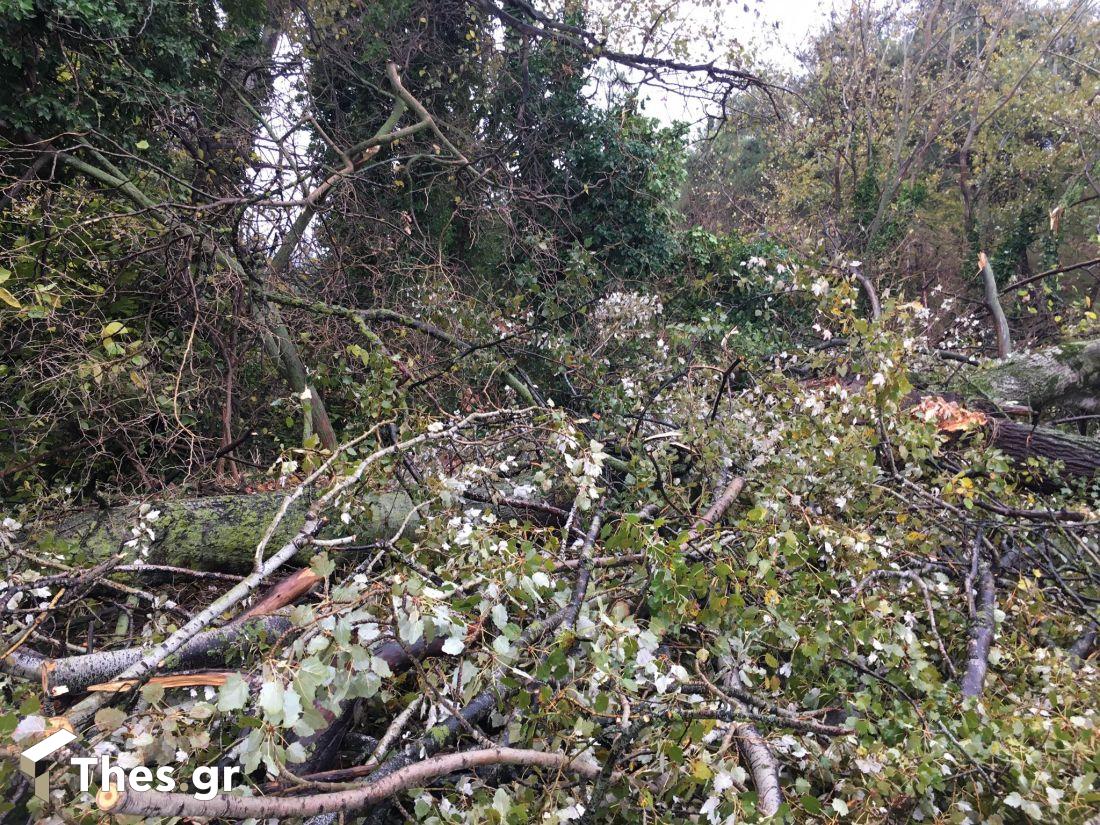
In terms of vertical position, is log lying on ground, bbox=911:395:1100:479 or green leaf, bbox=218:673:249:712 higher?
log lying on ground, bbox=911:395:1100:479

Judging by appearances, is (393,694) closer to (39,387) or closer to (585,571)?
(585,571)

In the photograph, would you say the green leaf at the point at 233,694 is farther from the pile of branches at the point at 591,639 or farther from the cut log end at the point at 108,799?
the cut log end at the point at 108,799

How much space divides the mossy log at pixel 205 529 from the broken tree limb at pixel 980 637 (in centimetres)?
216

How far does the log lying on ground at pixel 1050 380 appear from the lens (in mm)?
4547

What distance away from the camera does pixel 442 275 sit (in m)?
5.58

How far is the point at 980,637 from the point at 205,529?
10.3ft

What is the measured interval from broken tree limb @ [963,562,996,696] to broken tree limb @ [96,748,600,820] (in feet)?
4.80

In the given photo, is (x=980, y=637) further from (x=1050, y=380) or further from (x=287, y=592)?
(x=1050, y=380)

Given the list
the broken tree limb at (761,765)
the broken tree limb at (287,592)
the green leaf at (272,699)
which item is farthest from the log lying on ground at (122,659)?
the broken tree limb at (761,765)

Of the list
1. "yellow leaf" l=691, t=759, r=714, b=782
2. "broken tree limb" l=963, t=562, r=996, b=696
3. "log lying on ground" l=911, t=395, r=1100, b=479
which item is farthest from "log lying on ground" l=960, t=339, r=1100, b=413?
"yellow leaf" l=691, t=759, r=714, b=782

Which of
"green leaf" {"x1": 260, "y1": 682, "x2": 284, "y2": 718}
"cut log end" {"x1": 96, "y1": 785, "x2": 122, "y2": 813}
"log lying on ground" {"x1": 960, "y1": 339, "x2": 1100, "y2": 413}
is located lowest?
"cut log end" {"x1": 96, "y1": 785, "x2": 122, "y2": 813}

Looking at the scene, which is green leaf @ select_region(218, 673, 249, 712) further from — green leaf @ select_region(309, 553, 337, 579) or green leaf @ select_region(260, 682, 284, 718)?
green leaf @ select_region(309, 553, 337, 579)

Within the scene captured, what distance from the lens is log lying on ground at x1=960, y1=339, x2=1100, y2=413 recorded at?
14.9 ft

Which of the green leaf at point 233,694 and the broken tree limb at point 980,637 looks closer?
the green leaf at point 233,694
